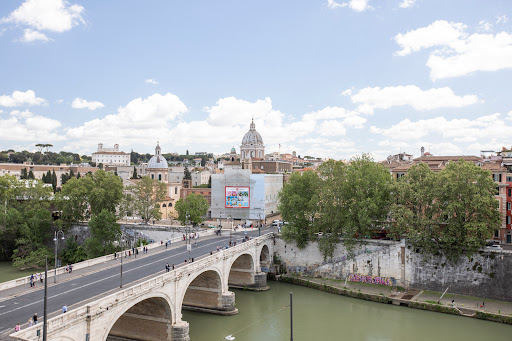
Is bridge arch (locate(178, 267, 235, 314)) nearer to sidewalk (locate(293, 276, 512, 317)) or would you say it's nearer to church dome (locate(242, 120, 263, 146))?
sidewalk (locate(293, 276, 512, 317))

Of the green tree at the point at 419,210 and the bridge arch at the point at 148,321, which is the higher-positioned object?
the green tree at the point at 419,210

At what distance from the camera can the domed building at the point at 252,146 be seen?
98.8 metres

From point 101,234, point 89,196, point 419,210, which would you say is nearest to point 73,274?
point 101,234

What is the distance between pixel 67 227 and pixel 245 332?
28.5m

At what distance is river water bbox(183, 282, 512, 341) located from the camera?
2653 cm

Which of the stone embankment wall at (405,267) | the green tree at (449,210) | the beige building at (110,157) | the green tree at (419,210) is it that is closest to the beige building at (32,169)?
the beige building at (110,157)

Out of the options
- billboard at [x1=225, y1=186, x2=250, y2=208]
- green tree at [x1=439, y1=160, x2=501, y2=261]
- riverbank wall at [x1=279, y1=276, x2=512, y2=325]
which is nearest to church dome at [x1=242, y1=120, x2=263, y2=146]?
billboard at [x1=225, y1=186, x2=250, y2=208]

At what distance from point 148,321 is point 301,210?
19577 mm

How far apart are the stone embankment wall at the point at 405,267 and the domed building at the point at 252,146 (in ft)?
189

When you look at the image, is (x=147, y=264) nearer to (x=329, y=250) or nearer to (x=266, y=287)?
(x=266, y=287)

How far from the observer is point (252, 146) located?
325 feet

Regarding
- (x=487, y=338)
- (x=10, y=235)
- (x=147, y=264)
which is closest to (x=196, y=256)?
(x=147, y=264)

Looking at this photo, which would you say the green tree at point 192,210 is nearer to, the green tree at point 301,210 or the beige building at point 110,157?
the green tree at point 301,210

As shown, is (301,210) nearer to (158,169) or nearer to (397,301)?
(397,301)
